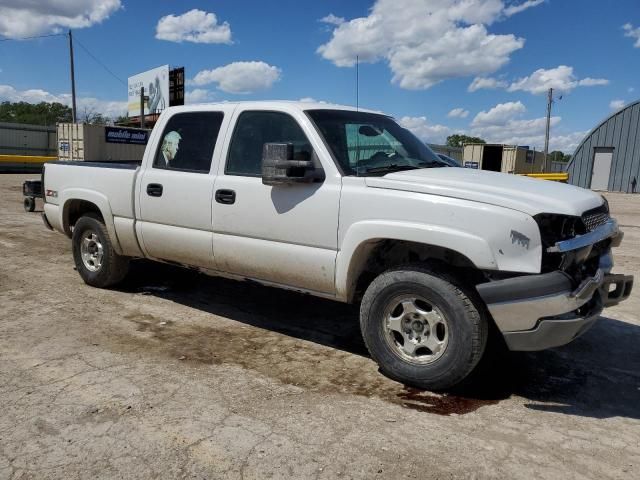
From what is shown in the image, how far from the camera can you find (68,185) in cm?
591

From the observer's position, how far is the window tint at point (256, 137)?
4277mm

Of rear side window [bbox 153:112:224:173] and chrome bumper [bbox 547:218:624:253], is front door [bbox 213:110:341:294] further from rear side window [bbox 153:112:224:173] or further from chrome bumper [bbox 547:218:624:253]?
chrome bumper [bbox 547:218:624:253]

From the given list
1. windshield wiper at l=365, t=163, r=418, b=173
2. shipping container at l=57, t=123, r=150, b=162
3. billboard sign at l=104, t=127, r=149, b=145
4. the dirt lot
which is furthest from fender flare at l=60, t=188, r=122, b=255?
billboard sign at l=104, t=127, r=149, b=145

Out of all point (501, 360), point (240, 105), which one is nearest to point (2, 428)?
point (240, 105)

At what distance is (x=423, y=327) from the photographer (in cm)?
362

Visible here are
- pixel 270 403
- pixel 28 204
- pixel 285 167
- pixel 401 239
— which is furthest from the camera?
pixel 28 204

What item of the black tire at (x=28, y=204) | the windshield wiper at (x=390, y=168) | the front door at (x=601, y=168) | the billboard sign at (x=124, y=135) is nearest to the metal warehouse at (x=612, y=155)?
the front door at (x=601, y=168)

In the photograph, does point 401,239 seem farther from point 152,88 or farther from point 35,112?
point 35,112

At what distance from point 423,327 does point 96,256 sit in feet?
12.9

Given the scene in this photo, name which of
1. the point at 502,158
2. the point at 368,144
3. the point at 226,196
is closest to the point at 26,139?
the point at 502,158

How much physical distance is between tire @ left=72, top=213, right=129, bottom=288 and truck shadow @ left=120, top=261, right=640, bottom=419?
1.83 feet

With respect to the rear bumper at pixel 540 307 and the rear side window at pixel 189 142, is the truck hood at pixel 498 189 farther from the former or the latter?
the rear side window at pixel 189 142

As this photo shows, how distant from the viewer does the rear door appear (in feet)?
15.3

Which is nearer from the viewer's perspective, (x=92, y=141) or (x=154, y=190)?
(x=154, y=190)
